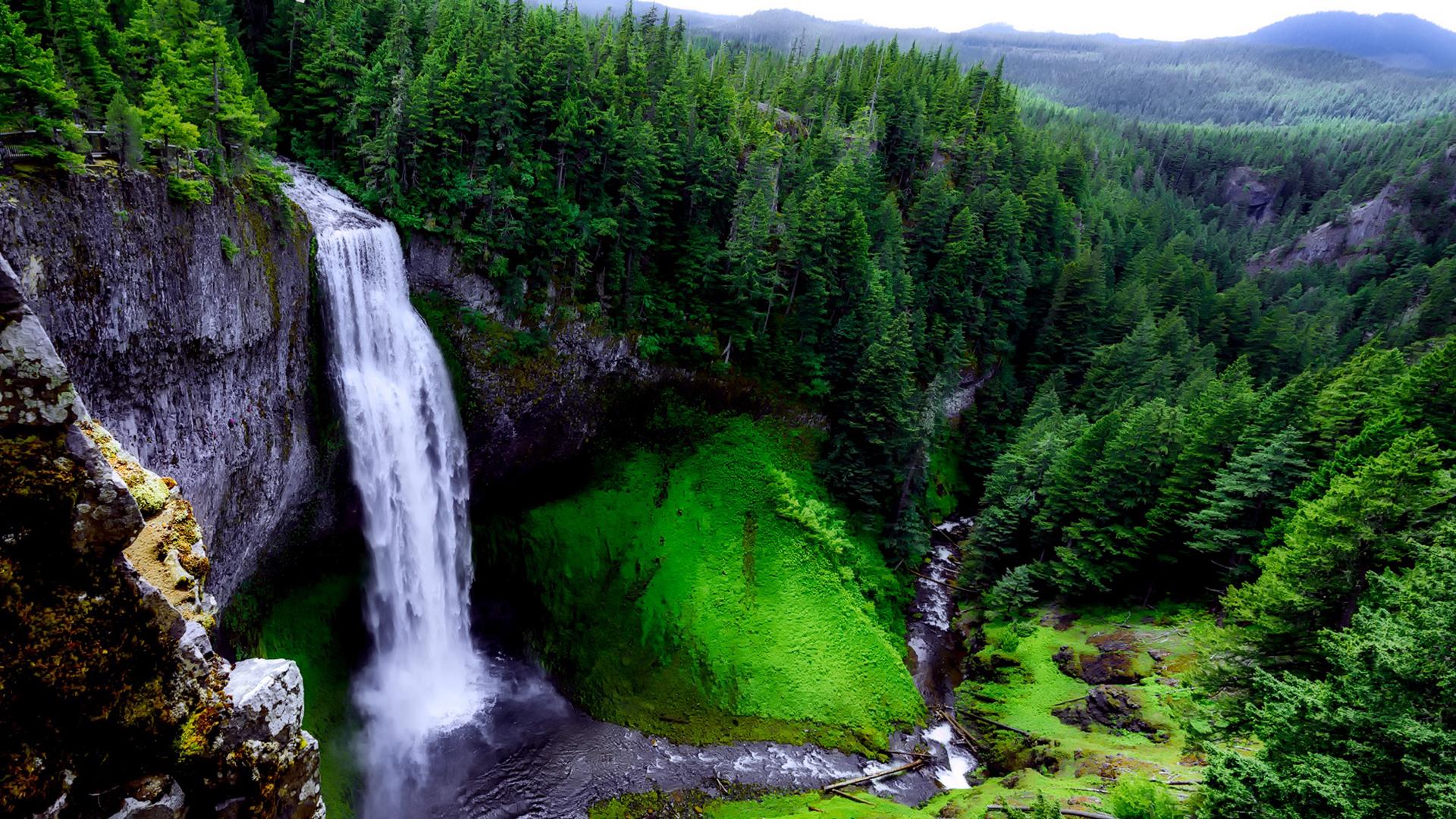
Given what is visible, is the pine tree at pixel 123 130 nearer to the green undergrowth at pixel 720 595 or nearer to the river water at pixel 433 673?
the river water at pixel 433 673

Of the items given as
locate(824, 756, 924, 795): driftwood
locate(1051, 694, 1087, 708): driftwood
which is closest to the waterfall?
locate(824, 756, 924, 795): driftwood

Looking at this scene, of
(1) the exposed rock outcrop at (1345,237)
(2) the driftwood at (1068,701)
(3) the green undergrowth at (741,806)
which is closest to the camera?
(3) the green undergrowth at (741,806)

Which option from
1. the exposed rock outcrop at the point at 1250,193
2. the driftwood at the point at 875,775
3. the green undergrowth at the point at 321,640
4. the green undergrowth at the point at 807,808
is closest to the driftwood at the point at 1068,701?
the driftwood at the point at 875,775

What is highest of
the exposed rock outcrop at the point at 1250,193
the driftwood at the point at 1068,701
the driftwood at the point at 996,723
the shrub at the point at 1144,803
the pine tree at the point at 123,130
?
the exposed rock outcrop at the point at 1250,193

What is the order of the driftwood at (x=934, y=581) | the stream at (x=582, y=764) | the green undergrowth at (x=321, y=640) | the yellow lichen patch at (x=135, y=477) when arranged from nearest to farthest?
the yellow lichen patch at (x=135, y=477) → the green undergrowth at (x=321, y=640) → the stream at (x=582, y=764) → the driftwood at (x=934, y=581)

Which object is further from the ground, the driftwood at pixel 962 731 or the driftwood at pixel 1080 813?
the driftwood at pixel 1080 813

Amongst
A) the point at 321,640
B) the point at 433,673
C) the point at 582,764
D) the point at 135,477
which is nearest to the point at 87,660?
the point at 135,477

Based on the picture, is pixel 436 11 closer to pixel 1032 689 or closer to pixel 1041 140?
pixel 1032 689

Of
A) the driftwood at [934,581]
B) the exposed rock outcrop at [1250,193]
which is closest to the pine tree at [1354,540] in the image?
the driftwood at [934,581]

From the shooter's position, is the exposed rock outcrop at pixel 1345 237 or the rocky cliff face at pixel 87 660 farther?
the exposed rock outcrop at pixel 1345 237

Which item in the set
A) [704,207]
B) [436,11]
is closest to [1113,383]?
[704,207]
